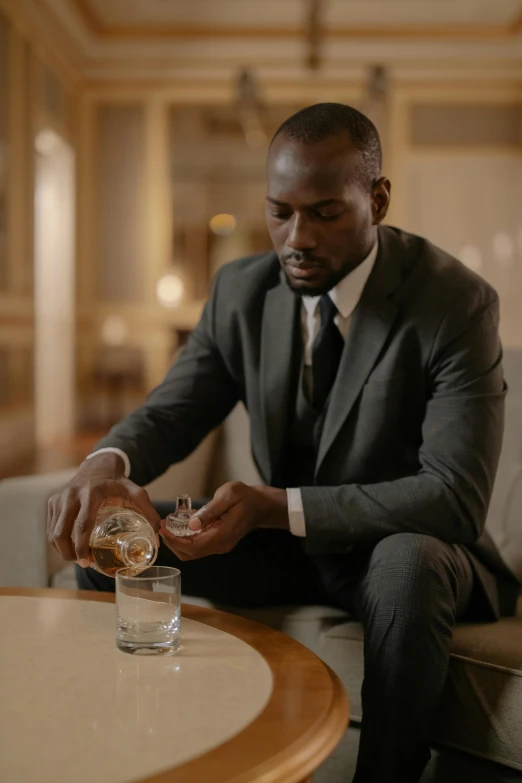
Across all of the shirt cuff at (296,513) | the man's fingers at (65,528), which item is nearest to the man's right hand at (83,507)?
the man's fingers at (65,528)

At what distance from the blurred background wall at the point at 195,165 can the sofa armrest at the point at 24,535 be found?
592 cm

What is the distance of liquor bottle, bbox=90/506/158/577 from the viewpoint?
3.99ft

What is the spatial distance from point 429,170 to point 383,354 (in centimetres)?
713

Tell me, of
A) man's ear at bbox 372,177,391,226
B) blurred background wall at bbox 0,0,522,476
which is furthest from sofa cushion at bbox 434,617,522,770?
blurred background wall at bbox 0,0,522,476

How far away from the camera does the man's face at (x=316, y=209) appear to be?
1.52m

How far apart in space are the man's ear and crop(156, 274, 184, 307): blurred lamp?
22.2 ft

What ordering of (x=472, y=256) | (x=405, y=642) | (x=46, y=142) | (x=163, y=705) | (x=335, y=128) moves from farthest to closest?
(x=472, y=256) → (x=46, y=142) → (x=335, y=128) → (x=405, y=642) → (x=163, y=705)

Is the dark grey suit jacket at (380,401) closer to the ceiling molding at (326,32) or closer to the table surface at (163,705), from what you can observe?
the table surface at (163,705)

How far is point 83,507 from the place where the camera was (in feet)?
4.35

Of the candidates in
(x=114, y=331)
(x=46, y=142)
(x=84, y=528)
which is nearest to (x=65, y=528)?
(x=84, y=528)

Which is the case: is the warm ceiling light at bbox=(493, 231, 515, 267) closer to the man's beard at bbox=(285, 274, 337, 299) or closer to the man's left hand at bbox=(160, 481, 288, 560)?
the man's beard at bbox=(285, 274, 337, 299)

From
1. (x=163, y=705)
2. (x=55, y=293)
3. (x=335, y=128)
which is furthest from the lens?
(x=55, y=293)

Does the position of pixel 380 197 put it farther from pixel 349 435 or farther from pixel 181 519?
pixel 181 519

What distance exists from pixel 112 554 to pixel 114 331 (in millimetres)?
7158
